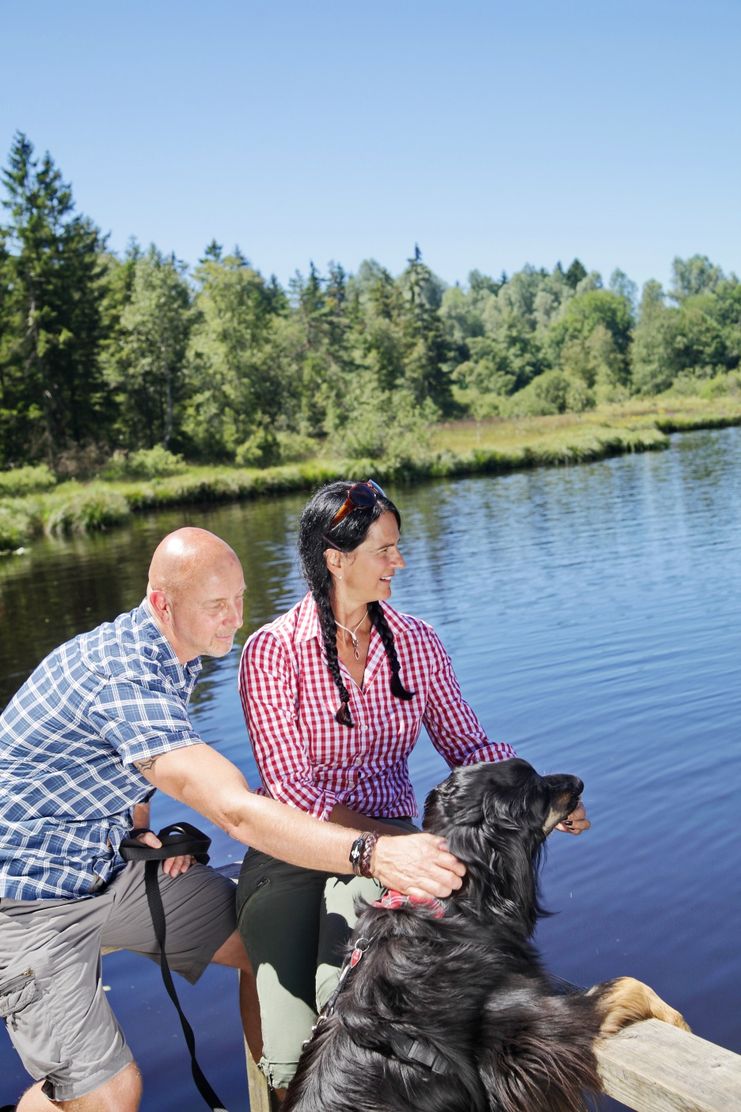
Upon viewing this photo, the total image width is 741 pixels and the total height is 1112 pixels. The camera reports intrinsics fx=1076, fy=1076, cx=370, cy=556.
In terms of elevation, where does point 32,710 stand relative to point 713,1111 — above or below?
above

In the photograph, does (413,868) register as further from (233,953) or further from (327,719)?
(233,953)

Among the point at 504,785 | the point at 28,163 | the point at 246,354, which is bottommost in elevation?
the point at 504,785

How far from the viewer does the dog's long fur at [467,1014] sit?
2.61 meters

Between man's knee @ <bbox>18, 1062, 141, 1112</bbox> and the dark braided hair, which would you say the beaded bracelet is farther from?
man's knee @ <bbox>18, 1062, 141, 1112</bbox>

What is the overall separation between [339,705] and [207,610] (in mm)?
666

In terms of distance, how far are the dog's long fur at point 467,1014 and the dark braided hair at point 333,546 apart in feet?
2.80

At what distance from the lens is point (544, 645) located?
12.9 metres

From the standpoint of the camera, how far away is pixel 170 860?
3709mm

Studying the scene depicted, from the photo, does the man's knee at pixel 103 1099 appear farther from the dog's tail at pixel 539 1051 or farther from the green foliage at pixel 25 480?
the green foliage at pixel 25 480

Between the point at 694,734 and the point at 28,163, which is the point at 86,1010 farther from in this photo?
the point at 28,163

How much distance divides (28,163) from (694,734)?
59.3m

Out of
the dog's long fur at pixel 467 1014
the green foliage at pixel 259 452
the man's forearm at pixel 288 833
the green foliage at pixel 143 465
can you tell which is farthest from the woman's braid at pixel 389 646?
the green foliage at pixel 259 452

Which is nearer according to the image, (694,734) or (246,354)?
(694,734)

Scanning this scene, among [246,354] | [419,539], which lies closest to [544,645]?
[419,539]
